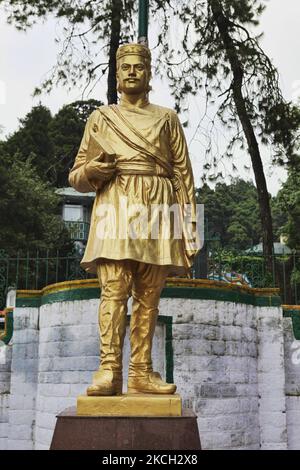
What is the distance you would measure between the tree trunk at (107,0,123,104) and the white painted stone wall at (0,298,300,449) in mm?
5497

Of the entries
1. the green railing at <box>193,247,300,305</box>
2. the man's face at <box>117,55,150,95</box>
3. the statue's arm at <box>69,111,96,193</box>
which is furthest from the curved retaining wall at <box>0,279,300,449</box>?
the man's face at <box>117,55,150,95</box>

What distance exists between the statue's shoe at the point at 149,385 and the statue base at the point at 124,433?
1.14 feet

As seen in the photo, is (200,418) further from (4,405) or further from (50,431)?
(4,405)

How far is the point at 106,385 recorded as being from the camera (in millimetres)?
3803

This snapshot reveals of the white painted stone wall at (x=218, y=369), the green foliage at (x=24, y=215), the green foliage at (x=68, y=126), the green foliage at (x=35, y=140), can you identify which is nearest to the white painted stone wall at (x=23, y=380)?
the white painted stone wall at (x=218, y=369)

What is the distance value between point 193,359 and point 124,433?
330 cm

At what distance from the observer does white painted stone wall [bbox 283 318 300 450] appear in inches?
285

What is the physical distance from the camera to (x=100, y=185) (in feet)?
14.2

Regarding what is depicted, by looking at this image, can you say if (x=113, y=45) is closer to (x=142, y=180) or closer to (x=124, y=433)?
(x=142, y=180)

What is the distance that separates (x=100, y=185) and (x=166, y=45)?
8.64 m

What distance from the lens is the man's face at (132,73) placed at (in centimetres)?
439

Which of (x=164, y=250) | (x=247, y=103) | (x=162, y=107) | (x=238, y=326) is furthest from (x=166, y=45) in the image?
(x=164, y=250)

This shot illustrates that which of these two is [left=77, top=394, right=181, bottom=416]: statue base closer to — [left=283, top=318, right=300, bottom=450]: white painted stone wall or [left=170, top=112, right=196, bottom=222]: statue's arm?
[left=170, top=112, right=196, bottom=222]: statue's arm

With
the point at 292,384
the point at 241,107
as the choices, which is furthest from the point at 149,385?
the point at 241,107
